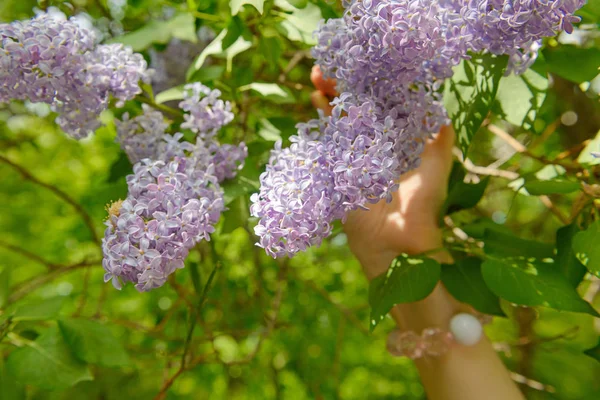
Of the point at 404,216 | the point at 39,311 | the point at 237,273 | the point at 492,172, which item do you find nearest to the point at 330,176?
the point at 404,216

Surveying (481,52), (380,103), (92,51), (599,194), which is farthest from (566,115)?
(92,51)

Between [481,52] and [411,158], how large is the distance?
7.6 inches

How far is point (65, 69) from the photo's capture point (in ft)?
2.54

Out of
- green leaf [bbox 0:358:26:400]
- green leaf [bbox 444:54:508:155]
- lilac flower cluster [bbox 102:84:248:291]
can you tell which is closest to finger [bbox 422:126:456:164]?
green leaf [bbox 444:54:508:155]

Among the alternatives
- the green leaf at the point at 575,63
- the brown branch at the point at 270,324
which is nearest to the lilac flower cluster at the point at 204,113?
the green leaf at the point at 575,63

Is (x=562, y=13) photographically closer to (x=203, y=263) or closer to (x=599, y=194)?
(x=599, y=194)

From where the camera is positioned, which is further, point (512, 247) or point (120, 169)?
point (120, 169)

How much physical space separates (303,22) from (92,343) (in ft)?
2.32

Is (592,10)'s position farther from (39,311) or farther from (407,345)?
(39,311)

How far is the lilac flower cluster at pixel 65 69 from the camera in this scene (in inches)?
29.2

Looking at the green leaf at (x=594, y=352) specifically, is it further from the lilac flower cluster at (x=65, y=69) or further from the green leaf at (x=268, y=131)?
the lilac flower cluster at (x=65, y=69)

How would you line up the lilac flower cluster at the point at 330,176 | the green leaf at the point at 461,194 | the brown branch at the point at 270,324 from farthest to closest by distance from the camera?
the brown branch at the point at 270,324 → the green leaf at the point at 461,194 → the lilac flower cluster at the point at 330,176

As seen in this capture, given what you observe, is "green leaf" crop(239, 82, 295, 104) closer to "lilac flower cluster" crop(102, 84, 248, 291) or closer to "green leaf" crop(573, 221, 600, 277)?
"lilac flower cluster" crop(102, 84, 248, 291)

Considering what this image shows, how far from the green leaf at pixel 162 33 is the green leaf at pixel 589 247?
32.7 inches
